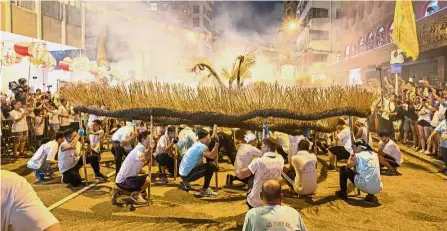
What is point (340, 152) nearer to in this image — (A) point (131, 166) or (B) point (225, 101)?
(B) point (225, 101)

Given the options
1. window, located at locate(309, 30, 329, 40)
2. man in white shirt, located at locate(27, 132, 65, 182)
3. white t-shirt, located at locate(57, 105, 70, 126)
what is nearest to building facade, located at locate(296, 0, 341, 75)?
window, located at locate(309, 30, 329, 40)

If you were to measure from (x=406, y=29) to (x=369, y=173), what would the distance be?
9.94 metres

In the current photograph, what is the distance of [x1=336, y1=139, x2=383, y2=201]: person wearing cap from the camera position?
6.64 metres

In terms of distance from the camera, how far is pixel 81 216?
6.01 m

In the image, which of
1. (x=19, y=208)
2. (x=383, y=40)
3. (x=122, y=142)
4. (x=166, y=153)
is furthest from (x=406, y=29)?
(x=19, y=208)

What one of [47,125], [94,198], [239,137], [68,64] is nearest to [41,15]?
[68,64]

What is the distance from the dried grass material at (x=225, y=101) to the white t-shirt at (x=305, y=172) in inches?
39.9

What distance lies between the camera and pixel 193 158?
729 cm

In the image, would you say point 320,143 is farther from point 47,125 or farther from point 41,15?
point 41,15

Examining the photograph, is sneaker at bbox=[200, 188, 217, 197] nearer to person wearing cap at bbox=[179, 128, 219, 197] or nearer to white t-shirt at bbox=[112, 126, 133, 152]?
person wearing cap at bbox=[179, 128, 219, 197]

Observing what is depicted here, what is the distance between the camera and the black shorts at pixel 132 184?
632cm

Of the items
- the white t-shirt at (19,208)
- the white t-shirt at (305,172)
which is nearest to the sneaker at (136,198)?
the white t-shirt at (305,172)

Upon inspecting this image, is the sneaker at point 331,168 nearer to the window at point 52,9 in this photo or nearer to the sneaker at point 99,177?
the sneaker at point 99,177

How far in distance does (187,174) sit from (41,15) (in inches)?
756
